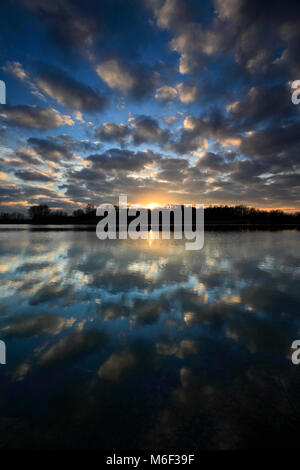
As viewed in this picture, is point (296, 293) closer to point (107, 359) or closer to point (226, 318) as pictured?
point (226, 318)

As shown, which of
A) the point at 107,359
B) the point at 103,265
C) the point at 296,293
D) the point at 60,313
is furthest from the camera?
the point at 103,265

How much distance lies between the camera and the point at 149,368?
3.41 metres

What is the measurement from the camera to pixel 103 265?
11.5m

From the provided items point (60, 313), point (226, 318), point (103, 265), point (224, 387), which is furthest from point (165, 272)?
point (224, 387)

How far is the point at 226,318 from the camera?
5.25 meters

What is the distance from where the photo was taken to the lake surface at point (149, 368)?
232 centimetres

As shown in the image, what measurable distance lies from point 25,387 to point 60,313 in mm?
2651

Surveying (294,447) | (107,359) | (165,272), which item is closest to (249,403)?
(294,447)

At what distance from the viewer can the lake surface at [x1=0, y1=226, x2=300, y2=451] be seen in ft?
7.61

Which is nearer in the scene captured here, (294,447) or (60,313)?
(294,447)

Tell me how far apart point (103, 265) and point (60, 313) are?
5926 millimetres
